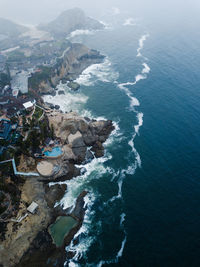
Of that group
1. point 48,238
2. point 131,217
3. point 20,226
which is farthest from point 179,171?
point 20,226

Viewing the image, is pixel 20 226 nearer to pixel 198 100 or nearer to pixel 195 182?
pixel 195 182

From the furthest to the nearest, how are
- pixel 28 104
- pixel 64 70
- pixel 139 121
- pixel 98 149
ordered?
pixel 64 70
pixel 139 121
pixel 28 104
pixel 98 149

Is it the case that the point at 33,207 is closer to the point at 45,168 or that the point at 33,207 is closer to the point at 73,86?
the point at 45,168

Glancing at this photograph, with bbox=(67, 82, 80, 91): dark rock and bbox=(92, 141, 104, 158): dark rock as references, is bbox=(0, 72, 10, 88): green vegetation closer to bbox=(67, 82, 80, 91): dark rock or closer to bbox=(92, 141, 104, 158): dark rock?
bbox=(67, 82, 80, 91): dark rock

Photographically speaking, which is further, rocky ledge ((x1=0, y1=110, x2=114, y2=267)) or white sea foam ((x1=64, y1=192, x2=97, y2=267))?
rocky ledge ((x1=0, y1=110, x2=114, y2=267))

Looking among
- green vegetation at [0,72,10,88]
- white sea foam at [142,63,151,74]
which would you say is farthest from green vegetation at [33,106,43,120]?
white sea foam at [142,63,151,74]

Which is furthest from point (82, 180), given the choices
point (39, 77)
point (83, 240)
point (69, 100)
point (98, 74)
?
point (98, 74)
